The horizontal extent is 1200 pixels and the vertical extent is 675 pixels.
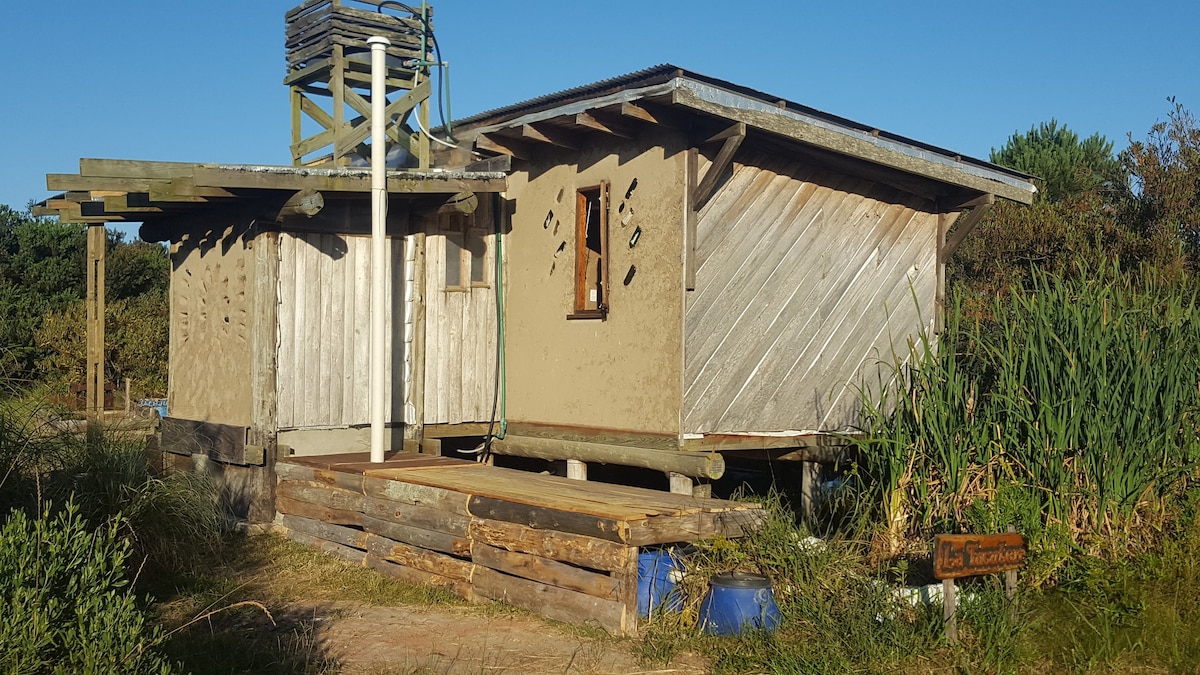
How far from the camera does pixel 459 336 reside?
Answer: 39.7 ft

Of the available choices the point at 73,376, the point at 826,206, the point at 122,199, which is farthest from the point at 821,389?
the point at 73,376

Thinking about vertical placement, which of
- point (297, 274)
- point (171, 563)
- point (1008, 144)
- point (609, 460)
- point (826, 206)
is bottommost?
point (171, 563)

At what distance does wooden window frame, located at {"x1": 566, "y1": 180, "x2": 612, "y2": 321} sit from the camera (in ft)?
35.7

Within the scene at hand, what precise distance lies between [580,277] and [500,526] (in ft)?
11.9

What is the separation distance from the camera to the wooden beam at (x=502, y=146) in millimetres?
11508

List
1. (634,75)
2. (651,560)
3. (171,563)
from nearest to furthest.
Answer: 1. (651,560)
2. (171,563)
3. (634,75)

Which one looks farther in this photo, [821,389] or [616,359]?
[821,389]

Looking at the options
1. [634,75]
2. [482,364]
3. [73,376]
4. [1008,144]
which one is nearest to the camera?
[634,75]

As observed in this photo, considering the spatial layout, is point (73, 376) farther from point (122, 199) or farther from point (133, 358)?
point (122, 199)

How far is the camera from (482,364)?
12.2 metres

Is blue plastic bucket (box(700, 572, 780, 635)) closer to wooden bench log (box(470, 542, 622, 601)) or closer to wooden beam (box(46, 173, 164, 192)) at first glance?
wooden bench log (box(470, 542, 622, 601))

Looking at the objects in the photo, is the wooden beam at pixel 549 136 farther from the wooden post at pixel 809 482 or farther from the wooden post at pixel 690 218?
the wooden post at pixel 809 482

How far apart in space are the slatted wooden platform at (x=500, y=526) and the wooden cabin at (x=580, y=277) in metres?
1.11

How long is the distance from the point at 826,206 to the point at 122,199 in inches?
275
